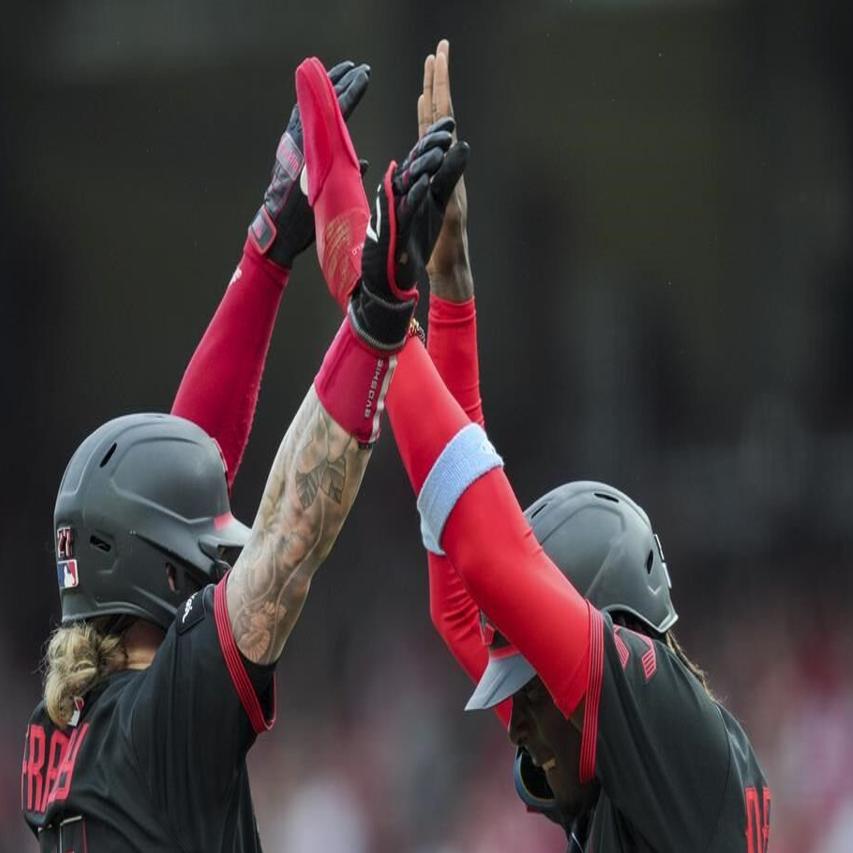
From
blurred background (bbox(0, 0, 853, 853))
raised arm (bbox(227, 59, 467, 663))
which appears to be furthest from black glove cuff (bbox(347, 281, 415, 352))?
blurred background (bbox(0, 0, 853, 853))

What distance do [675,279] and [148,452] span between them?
139 inches

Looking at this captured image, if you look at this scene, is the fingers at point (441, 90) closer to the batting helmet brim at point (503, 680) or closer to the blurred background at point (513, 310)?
the batting helmet brim at point (503, 680)

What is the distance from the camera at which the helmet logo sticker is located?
2.81m

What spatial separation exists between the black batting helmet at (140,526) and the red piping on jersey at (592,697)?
63 cm

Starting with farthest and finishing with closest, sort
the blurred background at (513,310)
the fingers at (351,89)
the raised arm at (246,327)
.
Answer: the blurred background at (513,310) → the raised arm at (246,327) → the fingers at (351,89)

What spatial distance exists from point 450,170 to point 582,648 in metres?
0.68

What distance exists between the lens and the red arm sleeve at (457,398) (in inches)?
123

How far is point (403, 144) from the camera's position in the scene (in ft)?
19.9

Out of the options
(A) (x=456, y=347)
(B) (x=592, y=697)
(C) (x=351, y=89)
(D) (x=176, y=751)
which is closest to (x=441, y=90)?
(C) (x=351, y=89)

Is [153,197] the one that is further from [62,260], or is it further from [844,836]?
[844,836]

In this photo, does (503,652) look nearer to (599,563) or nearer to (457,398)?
(599,563)

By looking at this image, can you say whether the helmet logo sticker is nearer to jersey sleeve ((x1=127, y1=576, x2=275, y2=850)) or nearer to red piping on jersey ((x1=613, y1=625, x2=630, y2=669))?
jersey sleeve ((x1=127, y1=576, x2=275, y2=850))

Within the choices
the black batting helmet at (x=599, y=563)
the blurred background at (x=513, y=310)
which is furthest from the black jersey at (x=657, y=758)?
the blurred background at (x=513, y=310)

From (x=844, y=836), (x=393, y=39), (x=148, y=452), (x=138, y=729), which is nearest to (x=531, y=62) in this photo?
(x=393, y=39)
